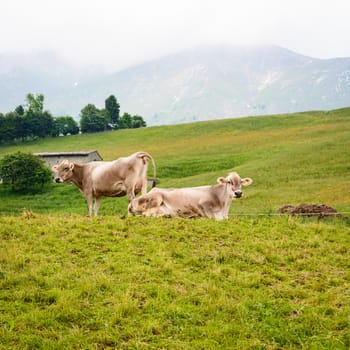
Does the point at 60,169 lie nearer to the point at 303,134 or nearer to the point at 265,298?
the point at 265,298

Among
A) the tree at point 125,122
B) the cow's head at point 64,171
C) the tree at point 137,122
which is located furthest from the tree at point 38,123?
the cow's head at point 64,171

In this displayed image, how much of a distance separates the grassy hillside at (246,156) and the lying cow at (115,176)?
24.3 ft

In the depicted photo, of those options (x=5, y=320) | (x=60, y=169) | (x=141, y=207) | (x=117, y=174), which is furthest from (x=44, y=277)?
(x=60, y=169)

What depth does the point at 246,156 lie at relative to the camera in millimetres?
58781

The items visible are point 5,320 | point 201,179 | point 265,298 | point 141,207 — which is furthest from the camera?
point 201,179

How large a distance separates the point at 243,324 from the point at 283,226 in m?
6.85

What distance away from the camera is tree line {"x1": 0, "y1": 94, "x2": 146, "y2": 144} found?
100m

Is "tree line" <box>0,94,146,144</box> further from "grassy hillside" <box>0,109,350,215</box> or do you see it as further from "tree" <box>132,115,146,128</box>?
"grassy hillside" <box>0,109,350,215</box>

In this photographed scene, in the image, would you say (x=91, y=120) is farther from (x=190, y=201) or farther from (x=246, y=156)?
(x=190, y=201)

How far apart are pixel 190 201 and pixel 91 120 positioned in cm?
9578

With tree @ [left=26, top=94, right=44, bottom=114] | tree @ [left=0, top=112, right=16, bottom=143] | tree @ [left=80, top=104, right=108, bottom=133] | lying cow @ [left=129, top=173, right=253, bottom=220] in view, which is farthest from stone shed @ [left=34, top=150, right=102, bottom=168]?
tree @ [left=26, top=94, right=44, bottom=114]

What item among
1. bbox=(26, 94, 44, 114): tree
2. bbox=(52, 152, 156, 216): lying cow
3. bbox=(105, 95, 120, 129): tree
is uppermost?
bbox=(26, 94, 44, 114): tree

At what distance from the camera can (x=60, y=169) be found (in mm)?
19000

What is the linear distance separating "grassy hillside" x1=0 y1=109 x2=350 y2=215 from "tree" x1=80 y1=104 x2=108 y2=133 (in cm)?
823
